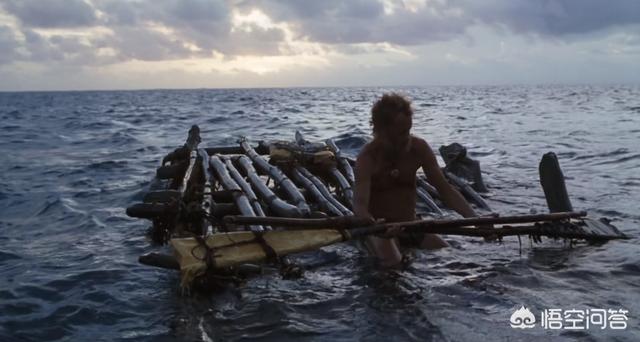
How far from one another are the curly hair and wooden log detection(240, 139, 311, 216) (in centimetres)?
173

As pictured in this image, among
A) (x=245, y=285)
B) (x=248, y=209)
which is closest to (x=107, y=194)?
(x=248, y=209)

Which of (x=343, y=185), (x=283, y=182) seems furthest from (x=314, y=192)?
(x=343, y=185)

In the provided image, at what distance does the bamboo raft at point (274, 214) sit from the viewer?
5.97m

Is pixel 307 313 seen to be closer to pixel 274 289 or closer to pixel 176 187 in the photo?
pixel 274 289

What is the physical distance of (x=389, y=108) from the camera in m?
6.21

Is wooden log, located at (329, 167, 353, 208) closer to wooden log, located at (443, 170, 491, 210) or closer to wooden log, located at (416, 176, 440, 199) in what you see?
wooden log, located at (416, 176, 440, 199)

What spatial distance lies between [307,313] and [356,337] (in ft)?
2.53

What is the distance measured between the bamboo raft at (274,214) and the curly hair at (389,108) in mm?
1140

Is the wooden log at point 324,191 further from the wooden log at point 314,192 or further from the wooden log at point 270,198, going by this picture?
the wooden log at point 270,198

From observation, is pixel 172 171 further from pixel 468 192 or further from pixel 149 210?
pixel 468 192

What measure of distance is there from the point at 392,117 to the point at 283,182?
11.3 ft

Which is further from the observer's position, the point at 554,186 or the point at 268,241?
the point at 554,186

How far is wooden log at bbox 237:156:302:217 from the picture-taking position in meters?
7.79

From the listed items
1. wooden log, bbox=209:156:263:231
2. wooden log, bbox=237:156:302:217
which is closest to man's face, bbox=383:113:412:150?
wooden log, bbox=237:156:302:217
